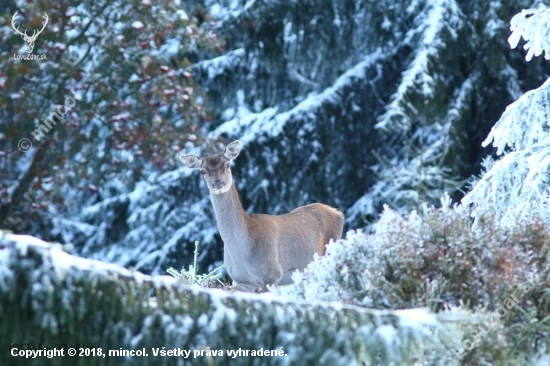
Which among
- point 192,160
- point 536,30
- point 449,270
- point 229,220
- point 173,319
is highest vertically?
point 536,30

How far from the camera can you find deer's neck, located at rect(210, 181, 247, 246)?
8859 millimetres

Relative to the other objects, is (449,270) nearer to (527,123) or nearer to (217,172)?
(527,123)

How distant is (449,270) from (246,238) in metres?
3.75

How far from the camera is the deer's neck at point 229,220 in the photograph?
8859mm

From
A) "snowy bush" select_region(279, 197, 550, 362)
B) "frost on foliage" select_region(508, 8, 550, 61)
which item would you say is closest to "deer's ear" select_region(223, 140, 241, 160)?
"frost on foliage" select_region(508, 8, 550, 61)

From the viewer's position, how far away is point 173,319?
4.24 metres

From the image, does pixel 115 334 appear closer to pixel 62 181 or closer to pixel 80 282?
pixel 80 282

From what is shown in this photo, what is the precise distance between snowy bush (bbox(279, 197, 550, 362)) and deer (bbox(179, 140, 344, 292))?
285 centimetres

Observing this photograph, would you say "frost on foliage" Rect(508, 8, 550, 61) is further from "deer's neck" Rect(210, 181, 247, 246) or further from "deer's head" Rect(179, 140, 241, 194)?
"deer's neck" Rect(210, 181, 247, 246)

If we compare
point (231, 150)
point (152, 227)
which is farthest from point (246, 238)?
point (152, 227)

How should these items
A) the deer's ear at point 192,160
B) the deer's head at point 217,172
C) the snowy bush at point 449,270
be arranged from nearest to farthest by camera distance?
the snowy bush at point 449,270 → the deer's head at point 217,172 → the deer's ear at point 192,160

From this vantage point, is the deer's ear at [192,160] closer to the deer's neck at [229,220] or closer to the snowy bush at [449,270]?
the deer's neck at [229,220]

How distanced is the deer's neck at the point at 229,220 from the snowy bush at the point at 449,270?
118 inches

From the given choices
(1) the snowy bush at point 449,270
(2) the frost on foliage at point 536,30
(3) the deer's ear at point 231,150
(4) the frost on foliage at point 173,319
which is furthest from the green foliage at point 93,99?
(4) the frost on foliage at point 173,319
